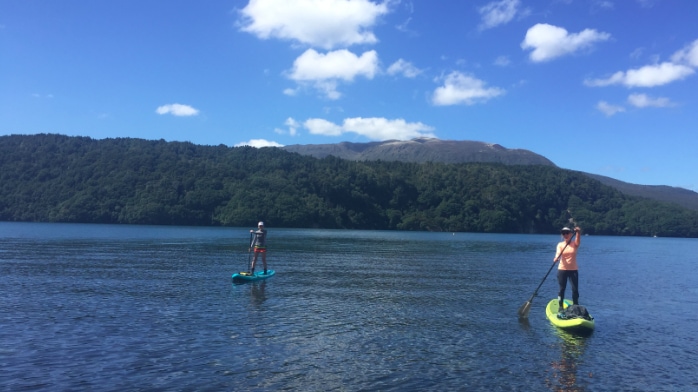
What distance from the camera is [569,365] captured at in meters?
14.7

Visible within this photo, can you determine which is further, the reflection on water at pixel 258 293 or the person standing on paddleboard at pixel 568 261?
the reflection on water at pixel 258 293

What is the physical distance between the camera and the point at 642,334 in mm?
19156

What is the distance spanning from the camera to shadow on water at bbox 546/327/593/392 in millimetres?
12938

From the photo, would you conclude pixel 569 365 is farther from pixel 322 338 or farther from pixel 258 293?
pixel 258 293

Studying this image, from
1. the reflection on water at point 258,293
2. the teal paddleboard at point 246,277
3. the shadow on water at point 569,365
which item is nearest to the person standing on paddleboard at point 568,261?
the shadow on water at point 569,365

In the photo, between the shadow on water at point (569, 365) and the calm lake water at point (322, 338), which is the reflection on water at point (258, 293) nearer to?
the calm lake water at point (322, 338)

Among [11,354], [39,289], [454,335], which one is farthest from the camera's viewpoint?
[39,289]

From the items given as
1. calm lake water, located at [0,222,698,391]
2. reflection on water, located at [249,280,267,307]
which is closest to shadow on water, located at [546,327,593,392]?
calm lake water, located at [0,222,698,391]

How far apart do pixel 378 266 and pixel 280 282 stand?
1552 centimetres

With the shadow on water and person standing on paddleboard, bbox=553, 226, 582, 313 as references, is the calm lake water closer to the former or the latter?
the shadow on water

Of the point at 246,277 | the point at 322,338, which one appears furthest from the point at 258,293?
the point at 322,338

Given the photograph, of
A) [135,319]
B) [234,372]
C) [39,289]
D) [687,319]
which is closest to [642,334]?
[687,319]

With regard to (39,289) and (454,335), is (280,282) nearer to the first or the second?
(39,289)

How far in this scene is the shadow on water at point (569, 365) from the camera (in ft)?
42.4
